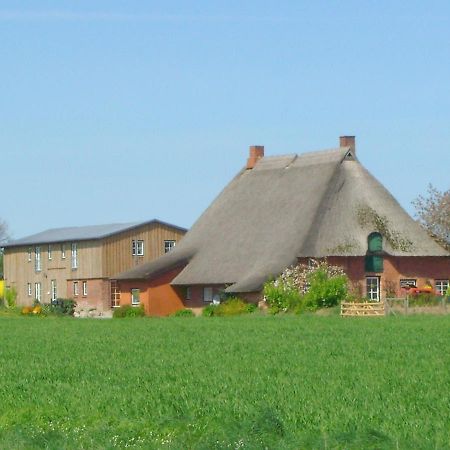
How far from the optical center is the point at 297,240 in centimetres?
6569

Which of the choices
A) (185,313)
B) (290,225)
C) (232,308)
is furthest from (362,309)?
(185,313)

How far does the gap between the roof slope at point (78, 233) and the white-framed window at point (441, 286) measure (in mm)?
22434

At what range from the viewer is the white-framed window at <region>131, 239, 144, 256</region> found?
81.8m

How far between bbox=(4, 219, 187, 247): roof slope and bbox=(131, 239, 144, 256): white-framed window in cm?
101

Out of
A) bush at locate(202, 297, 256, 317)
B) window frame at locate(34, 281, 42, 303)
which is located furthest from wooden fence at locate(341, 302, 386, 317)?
window frame at locate(34, 281, 42, 303)

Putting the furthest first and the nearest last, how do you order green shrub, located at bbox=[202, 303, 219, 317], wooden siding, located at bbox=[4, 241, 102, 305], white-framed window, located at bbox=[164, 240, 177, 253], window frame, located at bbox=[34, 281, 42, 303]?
1. window frame, located at bbox=[34, 281, 42, 303]
2. white-framed window, located at bbox=[164, 240, 177, 253]
3. wooden siding, located at bbox=[4, 241, 102, 305]
4. green shrub, located at bbox=[202, 303, 219, 317]

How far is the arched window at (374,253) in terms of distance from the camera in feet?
215

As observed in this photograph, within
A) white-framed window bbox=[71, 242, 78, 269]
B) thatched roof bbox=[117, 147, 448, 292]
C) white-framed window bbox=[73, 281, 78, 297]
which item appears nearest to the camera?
thatched roof bbox=[117, 147, 448, 292]

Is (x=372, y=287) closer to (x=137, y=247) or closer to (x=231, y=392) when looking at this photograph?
(x=137, y=247)

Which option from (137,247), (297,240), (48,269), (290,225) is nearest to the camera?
(297,240)

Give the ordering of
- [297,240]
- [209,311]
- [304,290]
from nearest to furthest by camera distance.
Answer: [304,290]
[209,311]
[297,240]

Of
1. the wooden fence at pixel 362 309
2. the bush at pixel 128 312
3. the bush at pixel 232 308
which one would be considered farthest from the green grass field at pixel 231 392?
the bush at pixel 128 312

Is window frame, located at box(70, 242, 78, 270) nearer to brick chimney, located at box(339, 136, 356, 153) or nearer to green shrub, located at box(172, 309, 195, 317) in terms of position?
green shrub, located at box(172, 309, 195, 317)

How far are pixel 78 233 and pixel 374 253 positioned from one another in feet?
93.1
